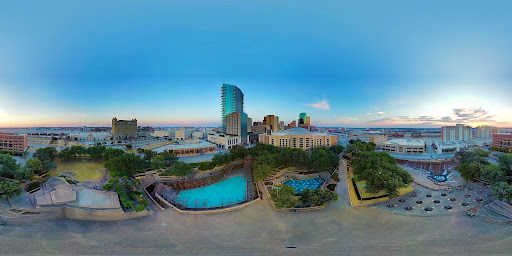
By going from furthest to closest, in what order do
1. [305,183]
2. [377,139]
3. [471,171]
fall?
[377,139] < [305,183] < [471,171]

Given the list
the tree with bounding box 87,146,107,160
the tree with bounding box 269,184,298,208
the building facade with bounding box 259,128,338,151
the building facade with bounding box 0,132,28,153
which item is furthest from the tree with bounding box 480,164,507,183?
the building facade with bounding box 0,132,28,153

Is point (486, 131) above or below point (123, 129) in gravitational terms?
below

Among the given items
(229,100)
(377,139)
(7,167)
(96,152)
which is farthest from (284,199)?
(229,100)

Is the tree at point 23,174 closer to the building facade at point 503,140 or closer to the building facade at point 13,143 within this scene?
the building facade at point 13,143

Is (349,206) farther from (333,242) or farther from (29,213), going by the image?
(29,213)

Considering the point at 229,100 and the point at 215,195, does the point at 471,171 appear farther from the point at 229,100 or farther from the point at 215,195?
the point at 229,100

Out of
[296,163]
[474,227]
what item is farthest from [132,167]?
[474,227]

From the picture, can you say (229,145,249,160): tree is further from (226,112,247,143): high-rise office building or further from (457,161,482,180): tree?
(226,112,247,143): high-rise office building
